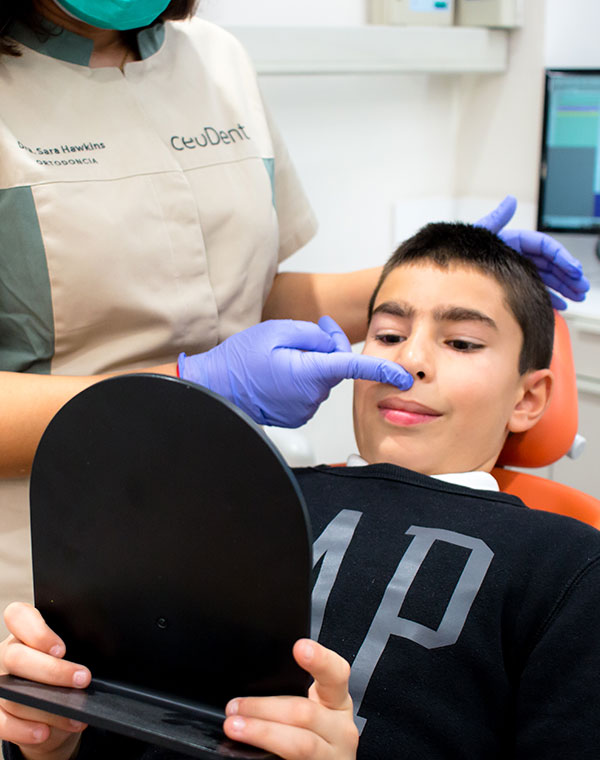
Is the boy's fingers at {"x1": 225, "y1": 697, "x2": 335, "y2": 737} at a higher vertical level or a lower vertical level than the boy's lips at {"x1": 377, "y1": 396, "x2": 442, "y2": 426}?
lower

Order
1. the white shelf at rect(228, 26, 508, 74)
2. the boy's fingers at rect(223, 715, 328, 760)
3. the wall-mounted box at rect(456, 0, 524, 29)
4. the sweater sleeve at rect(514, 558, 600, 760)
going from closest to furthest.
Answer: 1. the boy's fingers at rect(223, 715, 328, 760)
2. the sweater sleeve at rect(514, 558, 600, 760)
3. the white shelf at rect(228, 26, 508, 74)
4. the wall-mounted box at rect(456, 0, 524, 29)

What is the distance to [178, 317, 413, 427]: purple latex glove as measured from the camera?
1.10m

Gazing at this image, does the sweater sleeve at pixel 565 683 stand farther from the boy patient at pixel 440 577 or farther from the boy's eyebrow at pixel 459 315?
the boy's eyebrow at pixel 459 315

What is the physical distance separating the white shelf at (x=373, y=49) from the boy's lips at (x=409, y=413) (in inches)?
54.6

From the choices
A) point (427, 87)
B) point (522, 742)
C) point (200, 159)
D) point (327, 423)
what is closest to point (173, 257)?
point (200, 159)

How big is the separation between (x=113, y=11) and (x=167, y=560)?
76 cm

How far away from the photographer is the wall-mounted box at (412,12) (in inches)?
102

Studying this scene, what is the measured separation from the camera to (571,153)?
2.69 meters

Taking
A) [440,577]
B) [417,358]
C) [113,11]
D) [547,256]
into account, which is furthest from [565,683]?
[113,11]

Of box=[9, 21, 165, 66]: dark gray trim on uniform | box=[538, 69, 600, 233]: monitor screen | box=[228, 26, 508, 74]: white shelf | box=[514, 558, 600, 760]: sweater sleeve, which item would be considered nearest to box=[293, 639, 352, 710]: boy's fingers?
box=[514, 558, 600, 760]: sweater sleeve

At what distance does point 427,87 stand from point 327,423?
122 centimetres

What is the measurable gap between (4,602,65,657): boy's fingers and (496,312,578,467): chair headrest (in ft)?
2.90

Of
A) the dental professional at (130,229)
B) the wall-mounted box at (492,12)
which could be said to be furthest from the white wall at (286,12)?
the dental professional at (130,229)

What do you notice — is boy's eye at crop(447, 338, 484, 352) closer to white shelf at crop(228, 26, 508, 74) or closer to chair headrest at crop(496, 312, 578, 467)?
chair headrest at crop(496, 312, 578, 467)
